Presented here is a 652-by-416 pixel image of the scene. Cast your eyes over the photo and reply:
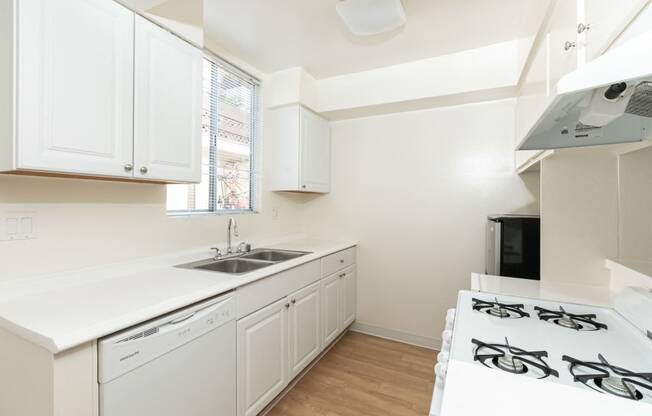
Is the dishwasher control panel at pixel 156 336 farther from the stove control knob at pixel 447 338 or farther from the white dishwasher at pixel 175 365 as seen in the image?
the stove control knob at pixel 447 338

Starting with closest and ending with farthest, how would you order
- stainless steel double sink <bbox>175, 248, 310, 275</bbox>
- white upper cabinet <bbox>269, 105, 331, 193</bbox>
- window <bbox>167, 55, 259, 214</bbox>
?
stainless steel double sink <bbox>175, 248, 310, 275</bbox>, window <bbox>167, 55, 259, 214</bbox>, white upper cabinet <bbox>269, 105, 331, 193</bbox>

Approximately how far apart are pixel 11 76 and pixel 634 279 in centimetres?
250

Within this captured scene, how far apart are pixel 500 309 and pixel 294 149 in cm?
196

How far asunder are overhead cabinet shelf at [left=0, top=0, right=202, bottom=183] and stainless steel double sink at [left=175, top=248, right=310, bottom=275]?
588 mm

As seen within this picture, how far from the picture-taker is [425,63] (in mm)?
2402

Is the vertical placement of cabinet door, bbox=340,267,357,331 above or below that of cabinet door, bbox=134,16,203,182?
below

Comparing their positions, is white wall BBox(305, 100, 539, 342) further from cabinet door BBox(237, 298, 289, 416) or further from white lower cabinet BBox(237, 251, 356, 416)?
cabinet door BBox(237, 298, 289, 416)

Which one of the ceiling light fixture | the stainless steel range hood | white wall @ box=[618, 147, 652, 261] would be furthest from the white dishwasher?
white wall @ box=[618, 147, 652, 261]

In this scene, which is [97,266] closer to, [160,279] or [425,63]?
[160,279]

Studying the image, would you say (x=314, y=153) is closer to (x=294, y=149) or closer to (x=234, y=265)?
(x=294, y=149)

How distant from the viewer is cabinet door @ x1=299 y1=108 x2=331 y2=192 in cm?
268

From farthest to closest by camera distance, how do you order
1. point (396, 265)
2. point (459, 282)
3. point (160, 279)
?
point (396, 265), point (459, 282), point (160, 279)

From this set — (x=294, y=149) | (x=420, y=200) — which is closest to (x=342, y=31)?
(x=294, y=149)

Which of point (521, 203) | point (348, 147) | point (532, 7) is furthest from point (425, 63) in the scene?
point (521, 203)
